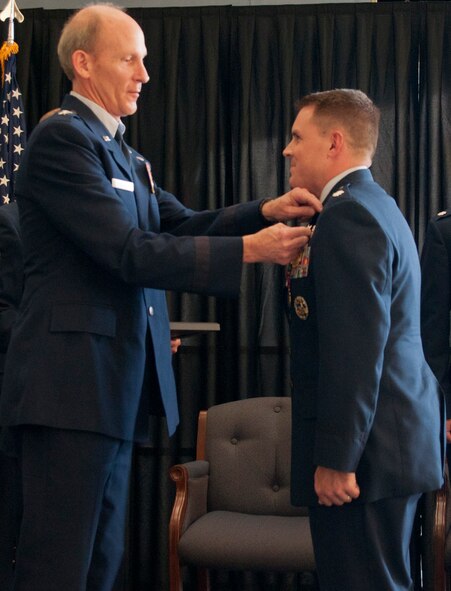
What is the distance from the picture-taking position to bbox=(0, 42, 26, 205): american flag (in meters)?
4.71

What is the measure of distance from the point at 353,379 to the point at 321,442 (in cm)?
16

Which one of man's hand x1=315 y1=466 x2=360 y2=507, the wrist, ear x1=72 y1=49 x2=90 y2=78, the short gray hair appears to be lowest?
man's hand x1=315 y1=466 x2=360 y2=507

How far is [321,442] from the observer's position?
2006 millimetres

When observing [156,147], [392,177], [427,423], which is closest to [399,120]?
[392,177]

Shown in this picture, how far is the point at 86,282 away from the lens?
7.28 ft

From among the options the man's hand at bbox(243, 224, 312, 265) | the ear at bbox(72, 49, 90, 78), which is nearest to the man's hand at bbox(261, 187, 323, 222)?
the man's hand at bbox(243, 224, 312, 265)

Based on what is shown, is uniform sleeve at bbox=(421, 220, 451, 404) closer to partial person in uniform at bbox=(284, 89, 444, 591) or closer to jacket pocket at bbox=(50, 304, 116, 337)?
partial person in uniform at bbox=(284, 89, 444, 591)

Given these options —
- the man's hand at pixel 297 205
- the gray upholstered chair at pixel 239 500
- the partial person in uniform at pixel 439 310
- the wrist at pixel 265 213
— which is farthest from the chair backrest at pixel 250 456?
A: the man's hand at pixel 297 205

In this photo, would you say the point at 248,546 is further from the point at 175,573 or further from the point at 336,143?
the point at 336,143

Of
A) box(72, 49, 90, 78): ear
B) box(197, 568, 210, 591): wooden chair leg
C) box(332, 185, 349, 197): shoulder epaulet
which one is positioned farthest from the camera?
box(197, 568, 210, 591): wooden chair leg

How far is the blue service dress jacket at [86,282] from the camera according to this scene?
7.14 ft

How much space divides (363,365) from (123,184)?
83 centimetres

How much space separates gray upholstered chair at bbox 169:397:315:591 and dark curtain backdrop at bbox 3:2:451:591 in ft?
1.46

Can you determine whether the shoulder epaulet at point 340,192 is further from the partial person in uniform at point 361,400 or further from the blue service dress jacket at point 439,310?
the blue service dress jacket at point 439,310
